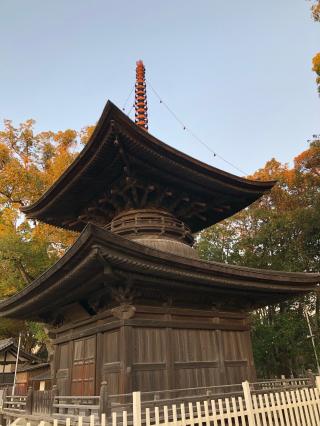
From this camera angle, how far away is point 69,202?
13.1m

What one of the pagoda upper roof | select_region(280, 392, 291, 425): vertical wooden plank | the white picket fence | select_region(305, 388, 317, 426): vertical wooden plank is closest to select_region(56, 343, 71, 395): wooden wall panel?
the white picket fence

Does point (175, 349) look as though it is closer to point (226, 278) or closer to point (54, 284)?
point (226, 278)

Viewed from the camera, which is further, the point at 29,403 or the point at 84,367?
the point at 84,367

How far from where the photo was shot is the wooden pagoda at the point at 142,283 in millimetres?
8664

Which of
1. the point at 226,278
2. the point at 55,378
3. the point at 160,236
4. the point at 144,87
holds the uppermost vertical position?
the point at 144,87

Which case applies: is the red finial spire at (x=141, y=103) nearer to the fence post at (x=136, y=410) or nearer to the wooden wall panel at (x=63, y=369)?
the wooden wall panel at (x=63, y=369)

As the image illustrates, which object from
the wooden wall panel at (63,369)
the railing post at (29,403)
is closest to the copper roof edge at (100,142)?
the wooden wall panel at (63,369)

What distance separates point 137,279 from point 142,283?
15.9 inches

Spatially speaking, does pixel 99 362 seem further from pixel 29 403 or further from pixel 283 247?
pixel 283 247

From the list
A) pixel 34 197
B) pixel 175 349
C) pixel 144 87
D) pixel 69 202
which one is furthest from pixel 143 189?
pixel 34 197

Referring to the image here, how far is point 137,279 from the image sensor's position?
8766mm

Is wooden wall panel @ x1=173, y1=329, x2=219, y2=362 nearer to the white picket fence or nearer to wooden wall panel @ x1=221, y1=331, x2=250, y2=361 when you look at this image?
wooden wall panel @ x1=221, y1=331, x2=250, y2=361

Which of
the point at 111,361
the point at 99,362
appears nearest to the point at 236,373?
the point at 111,361

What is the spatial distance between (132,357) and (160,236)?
13.4 ft
